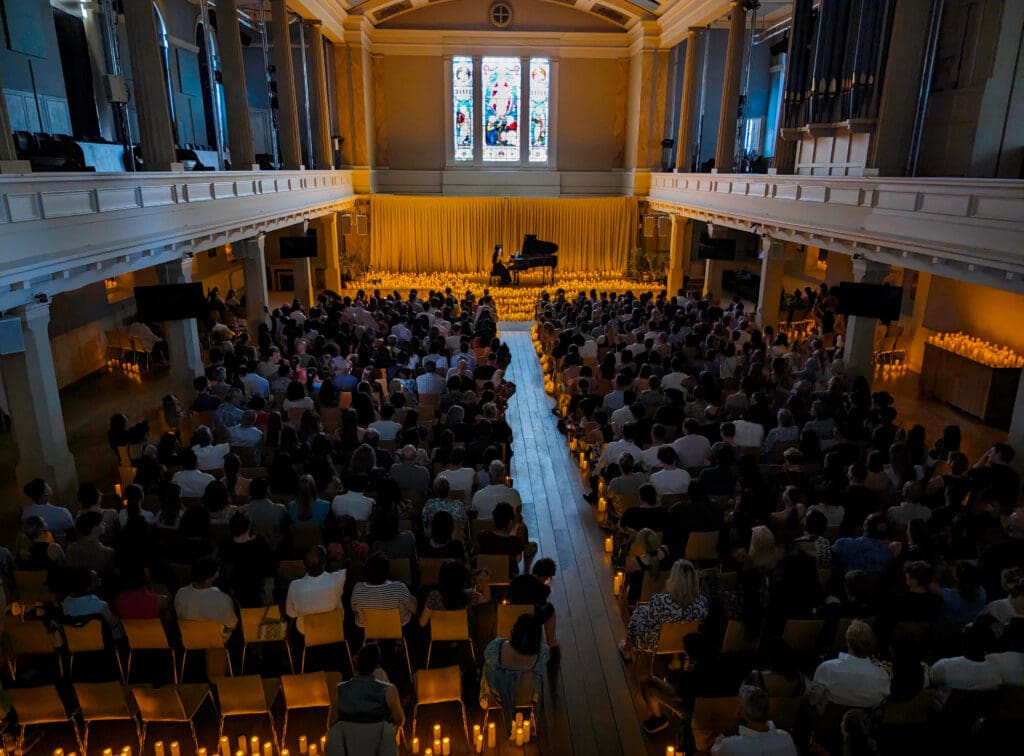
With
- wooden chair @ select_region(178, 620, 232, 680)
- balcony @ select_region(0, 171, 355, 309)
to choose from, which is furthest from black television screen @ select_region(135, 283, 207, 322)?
wooden chair @ select_region(178, 620, 232, 680)

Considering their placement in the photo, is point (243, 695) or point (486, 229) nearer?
point (243, 695)

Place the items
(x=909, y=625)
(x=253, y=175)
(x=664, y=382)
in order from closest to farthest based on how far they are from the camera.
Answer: (x=909, y=625)
(x=664, y=382)
(x=253, y=175)

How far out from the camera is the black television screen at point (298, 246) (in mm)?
14453

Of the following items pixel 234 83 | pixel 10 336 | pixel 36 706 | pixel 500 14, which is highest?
pixel 500 14

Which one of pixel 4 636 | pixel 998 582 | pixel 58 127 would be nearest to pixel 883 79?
pixel 998 582

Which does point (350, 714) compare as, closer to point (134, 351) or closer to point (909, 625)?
point (909, 625)

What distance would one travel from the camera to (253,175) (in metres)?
12.9

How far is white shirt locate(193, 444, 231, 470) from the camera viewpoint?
7081mm

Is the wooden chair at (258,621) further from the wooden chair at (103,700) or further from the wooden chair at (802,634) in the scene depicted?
the wooden chair at (802,634)

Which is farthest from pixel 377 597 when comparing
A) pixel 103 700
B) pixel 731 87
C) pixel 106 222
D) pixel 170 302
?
pixel 731 87

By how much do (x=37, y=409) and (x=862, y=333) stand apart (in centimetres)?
1068

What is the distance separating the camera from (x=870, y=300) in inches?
373

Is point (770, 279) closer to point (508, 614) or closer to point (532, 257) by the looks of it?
point (532, 257)

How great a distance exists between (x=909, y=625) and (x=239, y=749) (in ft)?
14.6
